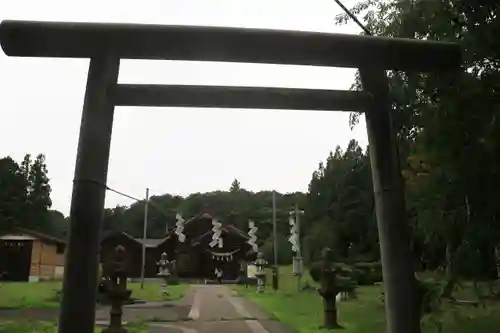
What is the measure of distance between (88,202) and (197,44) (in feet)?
4.15

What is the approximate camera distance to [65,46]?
3.49m

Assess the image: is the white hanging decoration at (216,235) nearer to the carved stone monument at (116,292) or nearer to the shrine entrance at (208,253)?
the shrine entrance at (208,253)

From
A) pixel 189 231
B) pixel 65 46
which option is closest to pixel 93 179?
pixel 65 46

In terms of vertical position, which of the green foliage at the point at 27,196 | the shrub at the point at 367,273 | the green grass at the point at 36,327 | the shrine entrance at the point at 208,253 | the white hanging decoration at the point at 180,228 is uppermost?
the green foliage at the point at 27,196

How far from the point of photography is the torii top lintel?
11.3ft

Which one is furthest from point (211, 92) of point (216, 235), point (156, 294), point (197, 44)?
point (216, 235)

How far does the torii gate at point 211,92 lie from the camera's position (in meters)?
3.23

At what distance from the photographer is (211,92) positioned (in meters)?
3.72

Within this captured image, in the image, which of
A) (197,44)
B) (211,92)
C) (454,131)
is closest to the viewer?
(197,44)

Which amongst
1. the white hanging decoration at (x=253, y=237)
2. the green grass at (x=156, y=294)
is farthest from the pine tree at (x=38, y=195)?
the green grass at (x=156, y=294)

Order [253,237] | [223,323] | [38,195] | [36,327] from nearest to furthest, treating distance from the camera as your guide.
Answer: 1. [36,327]
2. [223,323]
3. [253,237]
4. [38,195]

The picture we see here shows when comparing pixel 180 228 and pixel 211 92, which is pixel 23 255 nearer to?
pixel 180 228

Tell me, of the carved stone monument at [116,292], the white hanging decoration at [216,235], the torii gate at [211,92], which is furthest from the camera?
the white hanging decoration at [216,235]

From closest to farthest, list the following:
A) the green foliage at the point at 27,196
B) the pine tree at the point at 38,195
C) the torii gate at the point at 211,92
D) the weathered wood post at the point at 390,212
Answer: the torii gate at the point at 211,92 → the weathered wood post at the point at 390,212 → the green foliage at the point at 27,196 → the pine tree at the point at 38,195
